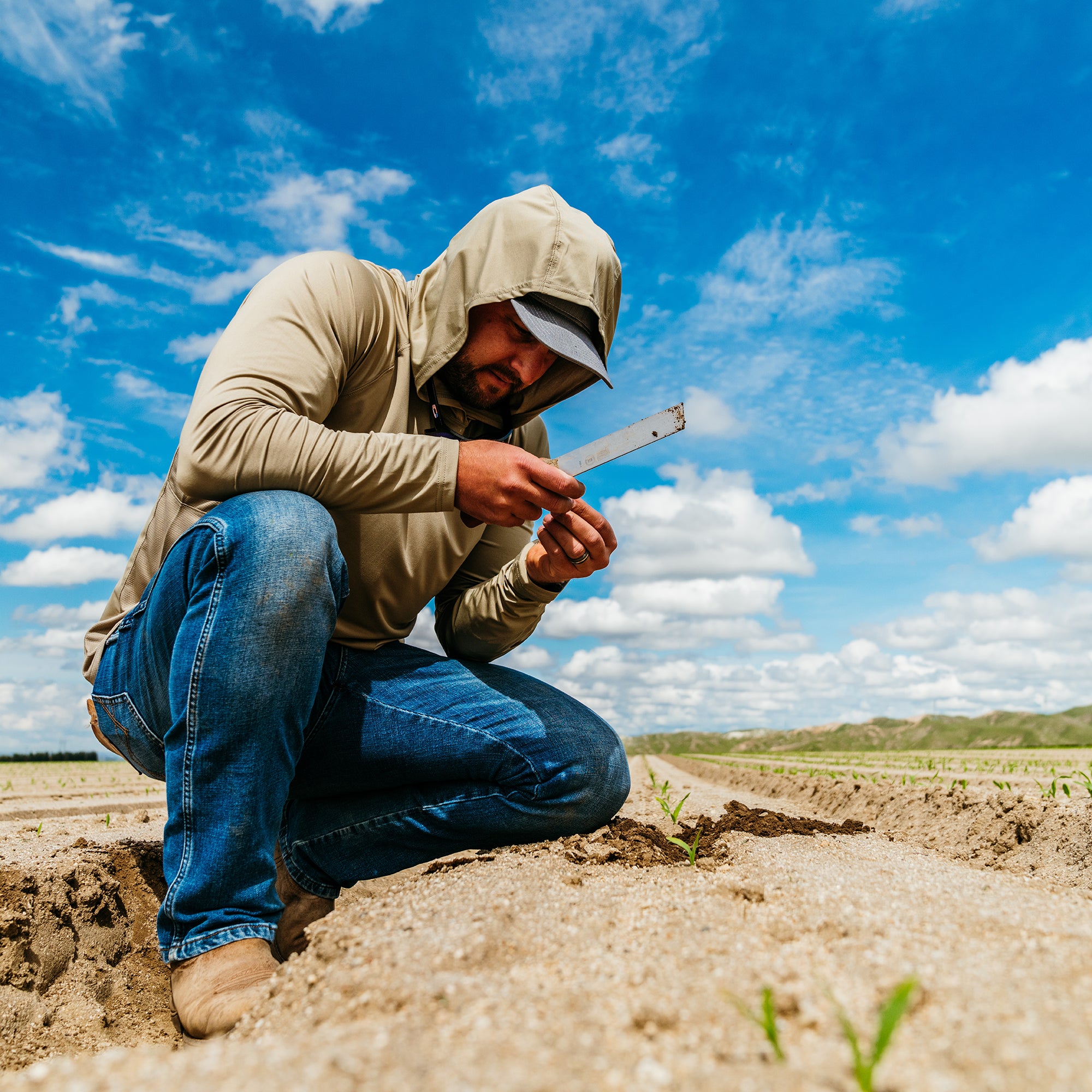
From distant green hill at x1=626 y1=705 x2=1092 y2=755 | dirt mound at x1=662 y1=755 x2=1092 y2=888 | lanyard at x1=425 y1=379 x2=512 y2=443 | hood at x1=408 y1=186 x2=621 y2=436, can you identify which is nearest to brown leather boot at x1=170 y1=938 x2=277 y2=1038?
lanyard at x1=425 y1=379 x2=512 y2=443

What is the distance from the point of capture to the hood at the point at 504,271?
227 centimetres

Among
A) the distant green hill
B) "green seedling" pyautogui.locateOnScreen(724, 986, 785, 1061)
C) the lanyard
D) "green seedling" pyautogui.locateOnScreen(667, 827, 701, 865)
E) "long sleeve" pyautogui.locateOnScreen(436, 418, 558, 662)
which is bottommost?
the distant green hill

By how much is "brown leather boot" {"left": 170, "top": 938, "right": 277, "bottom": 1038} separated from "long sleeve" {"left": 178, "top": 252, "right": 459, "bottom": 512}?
3.41 ft

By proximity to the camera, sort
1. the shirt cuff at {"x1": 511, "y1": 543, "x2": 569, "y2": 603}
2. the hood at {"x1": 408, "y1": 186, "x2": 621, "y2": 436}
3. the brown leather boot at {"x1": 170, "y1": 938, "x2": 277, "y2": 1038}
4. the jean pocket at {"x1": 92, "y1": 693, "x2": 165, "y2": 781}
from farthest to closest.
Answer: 1. the shirt cuff at {"x1": 511, "y1": 543, "x2": 569, "y2": 603}
2. the hood at {"x1": 408, "y1": 186, "x2": 621, "y2": 436}
3. the jean pocket at {"x1": 92, "y1": 693, "x2": 165, "y2": 781}
4. the brown leather boot at {"x1": 170, "y1": 938, "x2": 277, "y2": 1038}

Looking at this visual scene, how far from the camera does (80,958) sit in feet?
7.08

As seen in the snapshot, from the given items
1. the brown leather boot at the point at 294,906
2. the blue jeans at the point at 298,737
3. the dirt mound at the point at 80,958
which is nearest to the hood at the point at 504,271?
the blue jeans at the point at 298,737

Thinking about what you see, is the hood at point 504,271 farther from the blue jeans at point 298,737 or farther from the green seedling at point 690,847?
the green seedling at point 690,847

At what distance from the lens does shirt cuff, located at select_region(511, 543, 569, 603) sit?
2.53 m

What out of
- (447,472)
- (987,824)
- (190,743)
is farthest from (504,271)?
(987,824)

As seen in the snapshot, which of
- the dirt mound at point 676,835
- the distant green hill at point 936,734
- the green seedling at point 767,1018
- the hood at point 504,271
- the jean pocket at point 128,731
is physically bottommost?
the distant green hill at point 936,734

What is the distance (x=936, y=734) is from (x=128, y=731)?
1635 inches

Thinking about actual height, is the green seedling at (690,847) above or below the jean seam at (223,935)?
above

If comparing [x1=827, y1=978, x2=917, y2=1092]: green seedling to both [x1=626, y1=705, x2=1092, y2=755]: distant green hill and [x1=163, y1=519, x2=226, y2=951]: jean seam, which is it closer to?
[x1=163, y1=519, x2=226, y2=951]: jean seam

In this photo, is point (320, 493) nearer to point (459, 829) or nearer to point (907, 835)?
point (459, 829)
